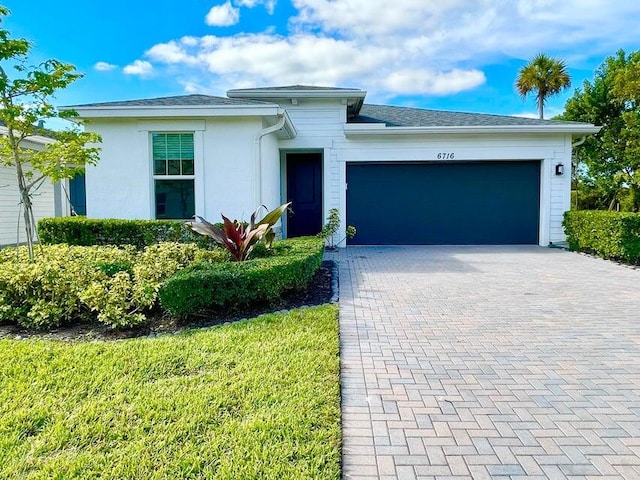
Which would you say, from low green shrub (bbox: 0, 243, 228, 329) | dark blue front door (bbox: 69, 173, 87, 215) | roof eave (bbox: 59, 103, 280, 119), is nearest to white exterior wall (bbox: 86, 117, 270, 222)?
roof eave (bbox: 59, 103, 280, 119)

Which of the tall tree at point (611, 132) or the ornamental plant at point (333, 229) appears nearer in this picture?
the ornamental plant at point (333, 229)

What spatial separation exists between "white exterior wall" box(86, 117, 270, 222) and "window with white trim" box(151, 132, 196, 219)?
0.46ft

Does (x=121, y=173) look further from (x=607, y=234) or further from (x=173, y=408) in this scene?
(x=607, y=234)

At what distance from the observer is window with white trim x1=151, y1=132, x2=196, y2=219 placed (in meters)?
9.15

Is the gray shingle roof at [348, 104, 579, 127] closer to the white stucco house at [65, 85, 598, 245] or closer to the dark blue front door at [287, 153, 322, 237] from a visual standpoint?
the white stucco house at [65, 85, 598, 245]

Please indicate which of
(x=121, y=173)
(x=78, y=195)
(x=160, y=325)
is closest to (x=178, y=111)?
(x=121, y=173)

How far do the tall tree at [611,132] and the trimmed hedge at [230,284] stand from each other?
1732 cm

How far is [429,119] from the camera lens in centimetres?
1253

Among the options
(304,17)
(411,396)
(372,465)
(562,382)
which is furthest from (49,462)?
(304,17)

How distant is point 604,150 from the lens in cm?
1867

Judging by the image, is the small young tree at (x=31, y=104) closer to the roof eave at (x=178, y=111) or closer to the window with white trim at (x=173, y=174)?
the roof eave at (x=178, y=111)

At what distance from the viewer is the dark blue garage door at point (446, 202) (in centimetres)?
1200

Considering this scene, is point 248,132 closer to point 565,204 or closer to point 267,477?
point 267,477

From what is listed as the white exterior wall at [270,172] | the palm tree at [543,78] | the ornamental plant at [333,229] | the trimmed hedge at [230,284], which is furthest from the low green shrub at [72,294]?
the palm tree at [543,78]
